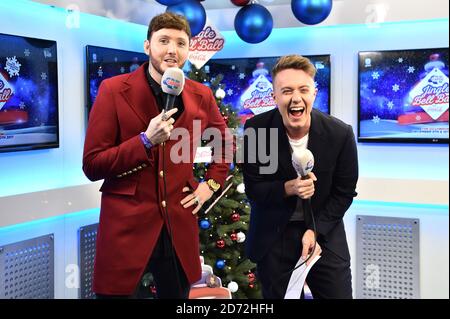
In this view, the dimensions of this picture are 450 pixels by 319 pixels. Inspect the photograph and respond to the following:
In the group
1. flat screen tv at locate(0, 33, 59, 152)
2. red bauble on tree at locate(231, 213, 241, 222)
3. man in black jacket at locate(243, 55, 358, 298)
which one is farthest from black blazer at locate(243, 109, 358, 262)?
flat screen tv at locate(0, 33, 59, 152)

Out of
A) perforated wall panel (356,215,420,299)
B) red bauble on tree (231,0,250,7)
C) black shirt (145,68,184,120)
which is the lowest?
perforated wall panel (356,215,420,299)

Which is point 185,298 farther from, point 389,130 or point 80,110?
point 389,130

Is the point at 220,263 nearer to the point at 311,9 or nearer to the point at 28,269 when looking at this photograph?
the point at 28,269

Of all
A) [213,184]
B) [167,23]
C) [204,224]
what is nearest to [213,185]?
[213,184]

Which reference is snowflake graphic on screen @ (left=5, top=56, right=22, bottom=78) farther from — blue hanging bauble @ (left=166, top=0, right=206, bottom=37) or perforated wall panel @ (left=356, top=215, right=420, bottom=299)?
perforated wall panel @ (left=356, top=215, right=420, bottom=299)

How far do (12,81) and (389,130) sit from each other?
8.66 feet

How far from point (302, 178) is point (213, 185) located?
40cm

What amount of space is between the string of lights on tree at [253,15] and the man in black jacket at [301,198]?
115cm

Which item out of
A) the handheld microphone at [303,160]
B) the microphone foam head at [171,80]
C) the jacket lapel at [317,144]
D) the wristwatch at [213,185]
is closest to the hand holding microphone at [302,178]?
the handheld microphone at [303,160]

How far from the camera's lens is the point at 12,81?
123 inches

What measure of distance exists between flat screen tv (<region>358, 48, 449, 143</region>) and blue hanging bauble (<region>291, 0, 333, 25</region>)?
764 mm

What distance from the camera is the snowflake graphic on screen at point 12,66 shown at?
3.10 metres

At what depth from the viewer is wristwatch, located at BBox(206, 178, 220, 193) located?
2.24 meters
